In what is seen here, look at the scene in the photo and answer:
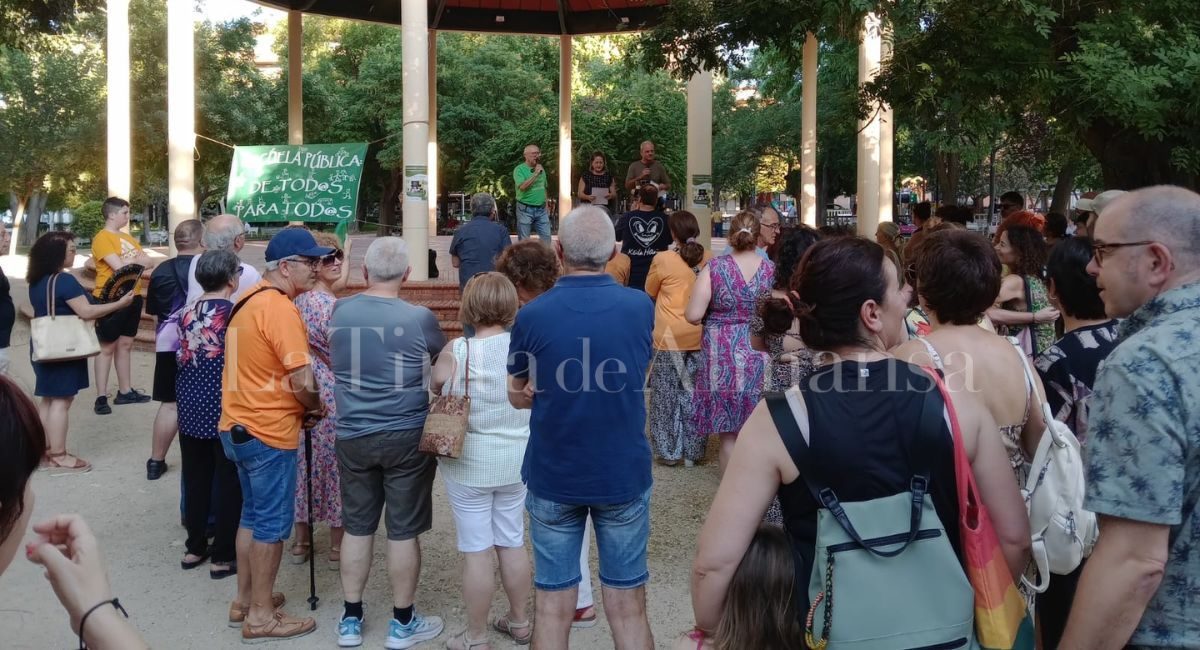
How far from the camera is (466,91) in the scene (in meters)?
33.8

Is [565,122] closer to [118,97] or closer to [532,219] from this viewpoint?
[532,219]

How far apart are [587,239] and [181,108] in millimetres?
9320

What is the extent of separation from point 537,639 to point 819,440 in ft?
6.21

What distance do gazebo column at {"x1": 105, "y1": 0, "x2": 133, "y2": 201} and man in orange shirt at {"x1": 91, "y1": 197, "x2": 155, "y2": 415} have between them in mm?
3741

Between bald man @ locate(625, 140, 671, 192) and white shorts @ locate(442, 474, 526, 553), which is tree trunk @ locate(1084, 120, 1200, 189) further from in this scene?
white shorts @ locate(442, 474, 526, 553)

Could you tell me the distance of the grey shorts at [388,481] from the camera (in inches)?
165

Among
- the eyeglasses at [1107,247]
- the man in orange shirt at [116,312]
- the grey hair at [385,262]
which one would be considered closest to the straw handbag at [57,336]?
the man in orange shirt at [116,312]

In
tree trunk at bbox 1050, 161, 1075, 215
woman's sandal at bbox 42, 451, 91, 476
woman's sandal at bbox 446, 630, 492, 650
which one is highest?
tree trunk at bbox 1050, 161, 1075, 215

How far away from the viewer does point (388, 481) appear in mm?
4246

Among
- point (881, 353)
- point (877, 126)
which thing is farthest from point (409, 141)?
point (881, 353)

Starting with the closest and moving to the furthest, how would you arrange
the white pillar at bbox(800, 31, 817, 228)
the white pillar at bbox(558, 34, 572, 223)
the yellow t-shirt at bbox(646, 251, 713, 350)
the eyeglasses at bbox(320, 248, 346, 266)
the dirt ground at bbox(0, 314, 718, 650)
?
the dirt ground at bbox(0, 314, 718, 650)
the eyeglasses at bbox(320, 248, 346, 266)
the yellow t-shirt at bbox(646, 251, 713, 350)
the white pillar at bbox(800, 31, 817, 228)
the white pillar at bbox(558, 34, 572, 223)

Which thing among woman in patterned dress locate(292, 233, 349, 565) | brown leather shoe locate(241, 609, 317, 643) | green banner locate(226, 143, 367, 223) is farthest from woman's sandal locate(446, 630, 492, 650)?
green banner locate(226, 143, 367, 223)

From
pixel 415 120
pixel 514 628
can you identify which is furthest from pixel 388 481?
pixel 415 120

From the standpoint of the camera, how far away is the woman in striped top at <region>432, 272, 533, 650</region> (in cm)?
411
